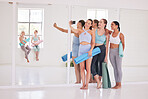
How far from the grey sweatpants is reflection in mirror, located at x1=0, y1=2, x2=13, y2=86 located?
2.11 meters

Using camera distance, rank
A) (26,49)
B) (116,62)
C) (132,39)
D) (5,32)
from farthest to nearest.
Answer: (132,39), (116,62), (26,49), (5,32)

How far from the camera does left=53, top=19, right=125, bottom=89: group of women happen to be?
4297mm

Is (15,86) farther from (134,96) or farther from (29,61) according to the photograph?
(134,96)

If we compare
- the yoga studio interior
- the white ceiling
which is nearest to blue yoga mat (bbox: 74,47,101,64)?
the yoga studio interior

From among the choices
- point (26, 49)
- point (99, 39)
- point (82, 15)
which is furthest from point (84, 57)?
point (26, 49)

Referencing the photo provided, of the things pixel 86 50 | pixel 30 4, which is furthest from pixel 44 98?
pixel 30 4

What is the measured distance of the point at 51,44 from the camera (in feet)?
14.5

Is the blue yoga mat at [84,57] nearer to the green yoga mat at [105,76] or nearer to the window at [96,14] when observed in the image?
the green yoga mat at [105,76]

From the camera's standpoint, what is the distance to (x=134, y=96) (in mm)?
3873

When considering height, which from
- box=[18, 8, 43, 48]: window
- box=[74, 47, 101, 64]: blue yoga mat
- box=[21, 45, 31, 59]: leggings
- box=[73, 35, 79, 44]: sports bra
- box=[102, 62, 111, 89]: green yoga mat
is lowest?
box=[102, 62, 111, 89]: green yoga mat

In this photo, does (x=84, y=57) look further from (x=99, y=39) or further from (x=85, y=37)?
(x=99, y=39)

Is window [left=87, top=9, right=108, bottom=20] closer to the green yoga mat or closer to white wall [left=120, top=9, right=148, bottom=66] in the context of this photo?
white wall [left=120, top=9, right=148, bottom=66]

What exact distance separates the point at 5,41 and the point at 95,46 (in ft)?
5.94

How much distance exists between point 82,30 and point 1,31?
1.60 metres
